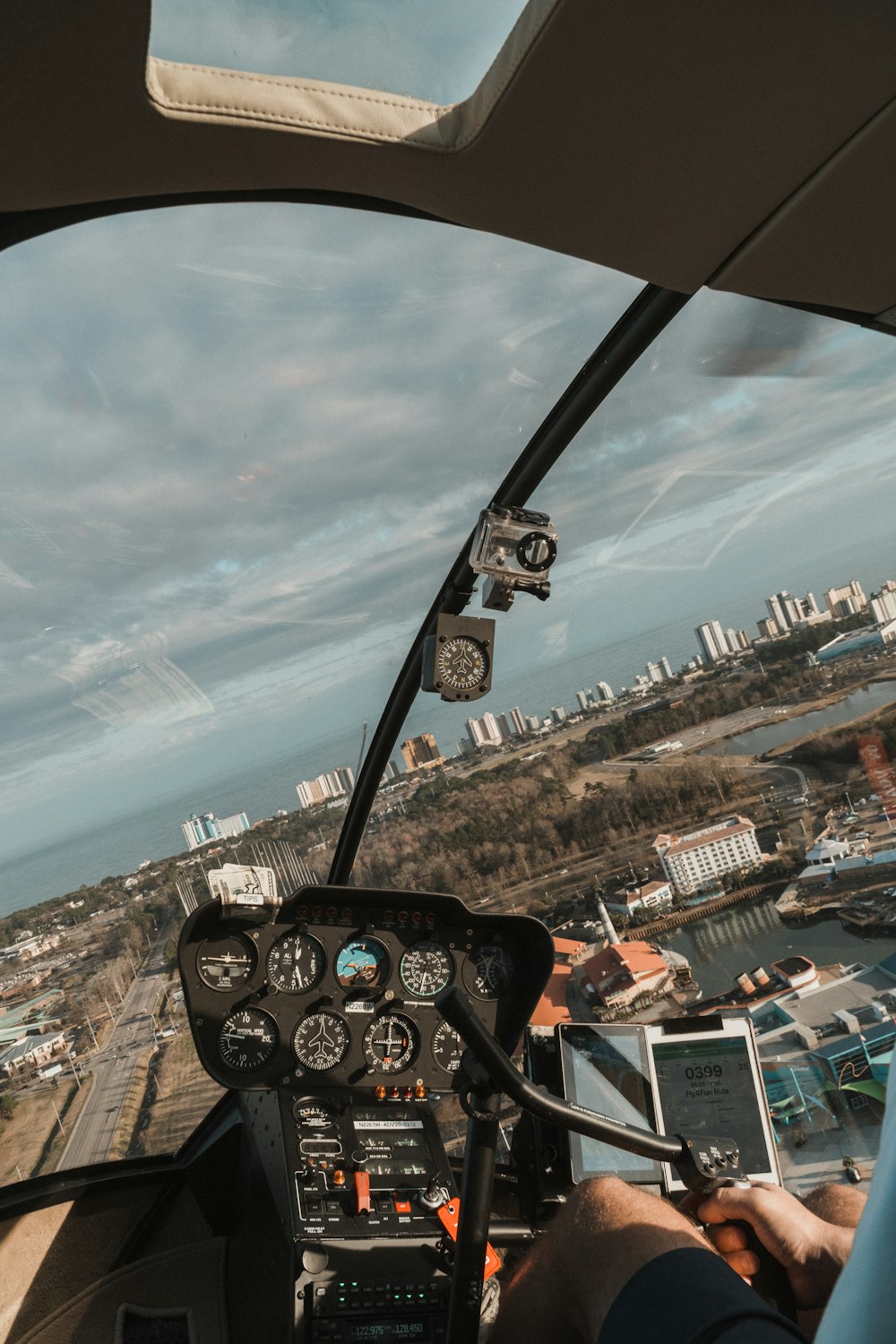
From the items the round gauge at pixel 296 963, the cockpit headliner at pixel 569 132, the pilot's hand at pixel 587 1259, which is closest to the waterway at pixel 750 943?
the round gauge at pixel 296 963

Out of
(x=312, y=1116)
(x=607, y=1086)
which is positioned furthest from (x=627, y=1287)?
(x=312, y=1116)

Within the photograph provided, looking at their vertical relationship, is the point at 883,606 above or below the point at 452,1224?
above

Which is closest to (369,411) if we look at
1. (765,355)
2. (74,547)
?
(74,547)

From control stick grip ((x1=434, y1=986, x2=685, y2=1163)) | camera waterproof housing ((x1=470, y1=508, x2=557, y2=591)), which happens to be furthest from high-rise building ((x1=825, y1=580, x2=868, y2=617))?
control stick grip ((x1=434, y1=986, x2=685, y2=1163))

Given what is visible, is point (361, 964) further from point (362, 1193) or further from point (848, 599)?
point (848, 599)

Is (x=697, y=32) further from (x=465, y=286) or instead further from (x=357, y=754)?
(x=357, y=754)

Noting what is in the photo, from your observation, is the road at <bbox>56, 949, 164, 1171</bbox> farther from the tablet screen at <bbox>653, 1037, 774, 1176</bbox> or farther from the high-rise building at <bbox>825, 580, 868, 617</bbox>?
the high-rise building at <bbox>825, 580, 868, 617</bbox>
